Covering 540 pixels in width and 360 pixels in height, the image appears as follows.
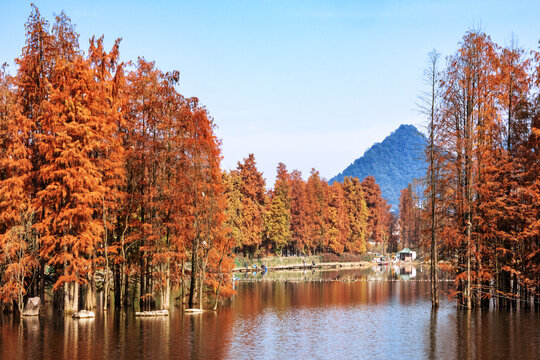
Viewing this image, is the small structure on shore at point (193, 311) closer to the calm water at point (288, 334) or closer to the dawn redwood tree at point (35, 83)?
the calm water at point (288, 334)

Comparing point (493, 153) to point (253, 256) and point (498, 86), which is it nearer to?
point (498, 86)

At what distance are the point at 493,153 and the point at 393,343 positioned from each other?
1809 centimetres

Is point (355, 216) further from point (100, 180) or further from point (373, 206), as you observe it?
point (100, 180)

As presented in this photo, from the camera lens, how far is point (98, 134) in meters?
38.7

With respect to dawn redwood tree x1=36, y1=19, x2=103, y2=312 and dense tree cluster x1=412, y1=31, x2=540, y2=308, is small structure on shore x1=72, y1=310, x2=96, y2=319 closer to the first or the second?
dawn redwood tree x1=36, y1=19, x2=103, y2=312

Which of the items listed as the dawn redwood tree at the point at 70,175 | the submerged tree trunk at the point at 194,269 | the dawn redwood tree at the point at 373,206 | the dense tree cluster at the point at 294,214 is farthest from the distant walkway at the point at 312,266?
the dawn redwood tree at the point at 70,175

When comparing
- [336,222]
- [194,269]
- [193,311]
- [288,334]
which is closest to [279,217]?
[336,222]

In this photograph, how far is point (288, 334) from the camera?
32281 mm

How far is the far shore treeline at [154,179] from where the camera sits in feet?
126

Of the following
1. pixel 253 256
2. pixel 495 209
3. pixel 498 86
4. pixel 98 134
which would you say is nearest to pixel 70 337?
pixel 98 134

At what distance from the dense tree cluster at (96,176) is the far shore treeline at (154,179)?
0.10m

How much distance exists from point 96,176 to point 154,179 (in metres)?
3.78

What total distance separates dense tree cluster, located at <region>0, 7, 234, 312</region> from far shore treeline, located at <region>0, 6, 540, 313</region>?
0.32 ft

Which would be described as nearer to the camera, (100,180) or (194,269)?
(100,180)
